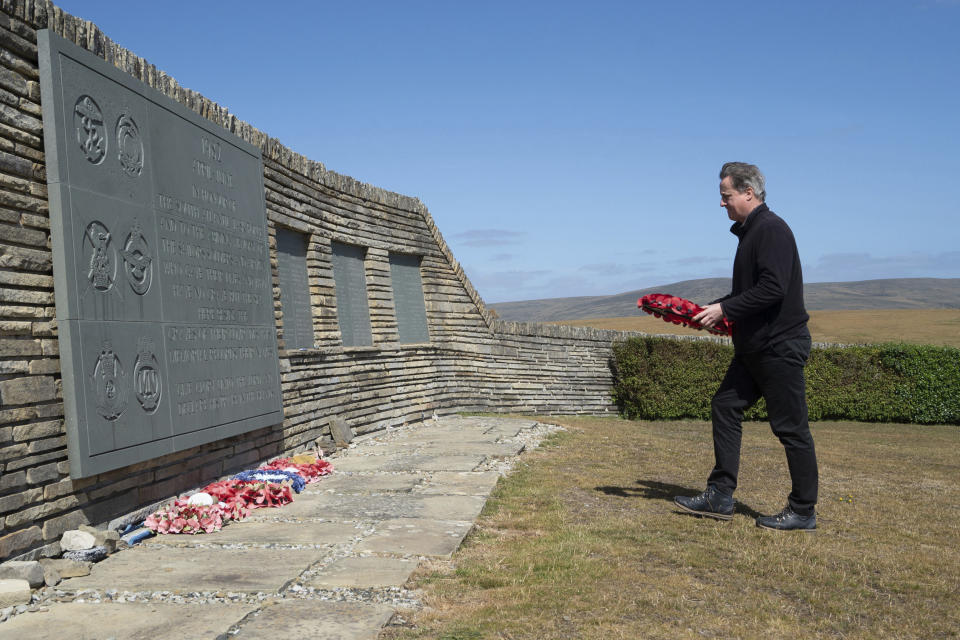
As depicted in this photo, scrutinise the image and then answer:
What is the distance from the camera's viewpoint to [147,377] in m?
4.96

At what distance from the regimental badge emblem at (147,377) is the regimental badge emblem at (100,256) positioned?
0.49 metres

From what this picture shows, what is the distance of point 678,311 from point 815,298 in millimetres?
155320

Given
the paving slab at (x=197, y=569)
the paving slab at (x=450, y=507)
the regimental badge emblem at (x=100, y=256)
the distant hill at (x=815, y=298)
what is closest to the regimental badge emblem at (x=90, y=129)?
the regimental badge emblem at (x=100, y=256)

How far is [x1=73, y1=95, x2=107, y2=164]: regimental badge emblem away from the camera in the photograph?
14.7ft

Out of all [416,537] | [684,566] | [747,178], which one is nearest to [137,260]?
[416,537]

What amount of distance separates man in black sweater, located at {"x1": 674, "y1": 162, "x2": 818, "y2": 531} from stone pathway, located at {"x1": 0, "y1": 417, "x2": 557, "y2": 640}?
1.84 m

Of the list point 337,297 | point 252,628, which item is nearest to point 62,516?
point 252,628

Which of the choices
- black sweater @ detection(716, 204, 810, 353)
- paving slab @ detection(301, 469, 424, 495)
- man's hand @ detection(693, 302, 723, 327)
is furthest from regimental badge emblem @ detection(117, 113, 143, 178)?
black sweater @ detection(716, 204, 810, 353)

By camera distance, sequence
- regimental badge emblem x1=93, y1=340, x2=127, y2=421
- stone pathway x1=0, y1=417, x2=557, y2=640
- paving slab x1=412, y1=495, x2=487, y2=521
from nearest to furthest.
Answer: stone pathway x1=0, y1=417, x2=557, y2=640 < regimental badge emblem x1=93, y1=340, x2=127, y2=421 < paving slab x1=412, y1=495, x2=487, y2=521

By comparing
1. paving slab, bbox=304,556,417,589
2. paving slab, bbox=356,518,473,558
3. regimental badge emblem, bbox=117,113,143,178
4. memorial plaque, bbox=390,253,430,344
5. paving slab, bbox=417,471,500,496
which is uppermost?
regimental badge emblem, bbox=117,113,143,178

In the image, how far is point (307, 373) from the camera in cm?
807

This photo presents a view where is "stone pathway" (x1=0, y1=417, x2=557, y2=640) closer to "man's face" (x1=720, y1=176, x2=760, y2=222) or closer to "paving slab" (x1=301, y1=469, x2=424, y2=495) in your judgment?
"paving slab" (x1=301, y1=469, x2=424, y2=495)

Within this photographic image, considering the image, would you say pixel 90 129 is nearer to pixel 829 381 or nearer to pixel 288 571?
pixel 288 571

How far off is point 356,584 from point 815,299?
156 m
